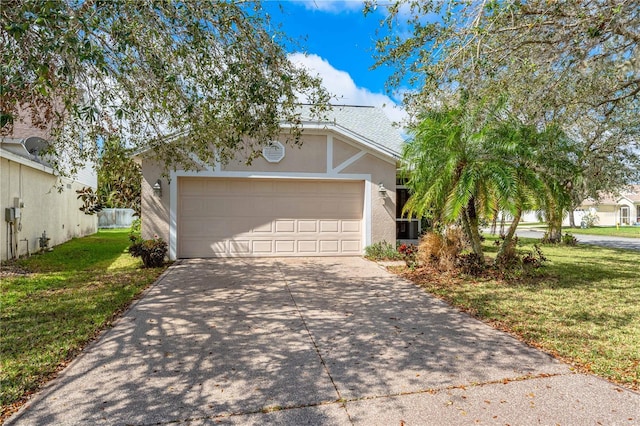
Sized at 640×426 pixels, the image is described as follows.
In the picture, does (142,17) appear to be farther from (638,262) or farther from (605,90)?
(638,262)

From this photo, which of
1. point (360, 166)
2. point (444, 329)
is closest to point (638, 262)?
point (360, 166)

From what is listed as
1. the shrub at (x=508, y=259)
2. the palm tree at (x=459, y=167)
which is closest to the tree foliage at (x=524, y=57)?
the palm tree at (x=459, y=167)

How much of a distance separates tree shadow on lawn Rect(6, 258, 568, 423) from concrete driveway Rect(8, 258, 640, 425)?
2 centimetres

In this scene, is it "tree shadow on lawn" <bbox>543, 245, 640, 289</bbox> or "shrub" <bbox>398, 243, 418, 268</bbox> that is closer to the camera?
"tree shadow on lawn" <bbox>543, 245, 640, 289</bbox>

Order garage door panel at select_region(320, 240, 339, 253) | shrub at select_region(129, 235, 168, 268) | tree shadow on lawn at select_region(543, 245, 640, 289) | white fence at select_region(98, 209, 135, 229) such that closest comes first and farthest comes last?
tree shadow on lawn at select_region(543, 245, 640, 289) → shrub at select_region(129, 235, 168, 268) → garage door panel at select_region(320, 240, 339, 253) → white fence at select_region(98, 209, 135, 229)

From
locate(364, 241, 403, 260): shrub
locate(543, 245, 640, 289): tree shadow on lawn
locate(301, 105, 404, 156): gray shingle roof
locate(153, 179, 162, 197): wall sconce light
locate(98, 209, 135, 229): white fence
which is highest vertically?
locate(301, 105, 404, 156): gray shingle roof

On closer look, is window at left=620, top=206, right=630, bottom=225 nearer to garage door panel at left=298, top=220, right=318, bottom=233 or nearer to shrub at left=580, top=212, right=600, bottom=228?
shrub at left=580, top=212, right=600, bottom=228

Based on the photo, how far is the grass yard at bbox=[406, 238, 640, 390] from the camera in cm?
399

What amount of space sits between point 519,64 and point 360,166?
570 centimetres

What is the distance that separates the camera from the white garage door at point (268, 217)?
36.0ft

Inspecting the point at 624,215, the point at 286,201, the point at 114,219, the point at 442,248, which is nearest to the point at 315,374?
the point at 442,248

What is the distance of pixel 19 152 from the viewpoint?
1112 cm

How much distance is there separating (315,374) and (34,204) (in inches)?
485

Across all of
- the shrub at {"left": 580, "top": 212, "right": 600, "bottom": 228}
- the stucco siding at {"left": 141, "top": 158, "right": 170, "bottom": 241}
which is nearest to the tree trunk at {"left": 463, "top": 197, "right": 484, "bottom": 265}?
the stucco siding at {"left": 141, "top": 158, "right": 170, "bottom": 241}
